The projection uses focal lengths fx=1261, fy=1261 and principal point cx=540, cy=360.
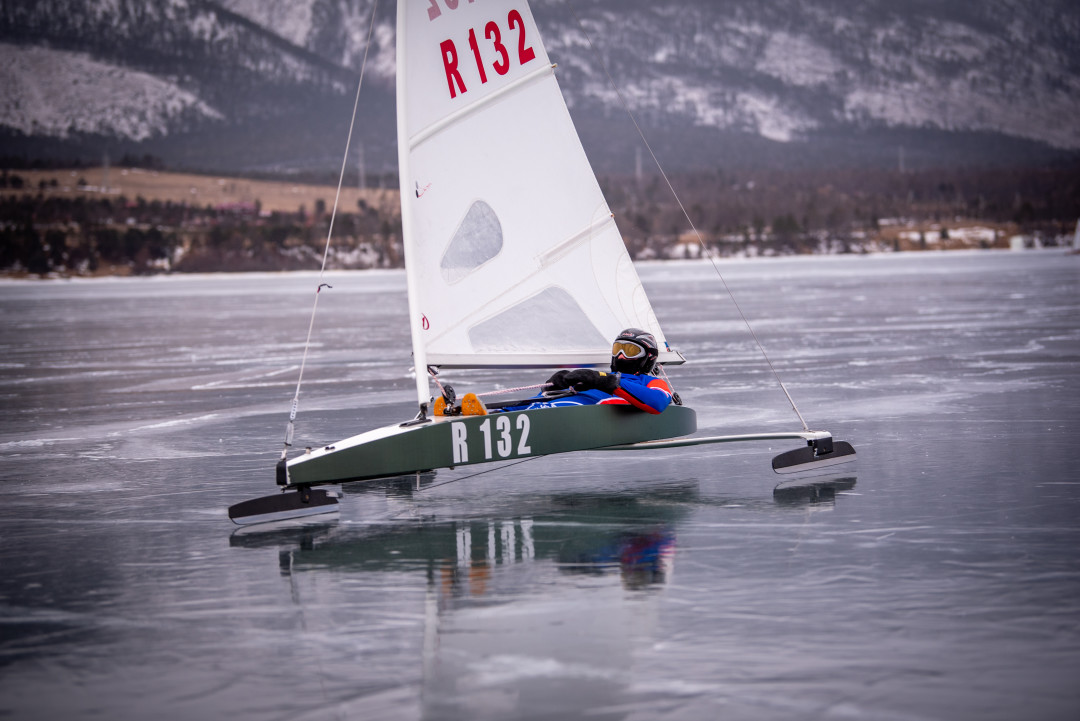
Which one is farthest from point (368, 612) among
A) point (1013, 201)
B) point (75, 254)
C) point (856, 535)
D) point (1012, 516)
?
point (1013, 201)

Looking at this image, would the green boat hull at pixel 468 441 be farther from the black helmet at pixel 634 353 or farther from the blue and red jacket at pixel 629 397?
the black helmet at pixel 634 353

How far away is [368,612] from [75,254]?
8779 cm

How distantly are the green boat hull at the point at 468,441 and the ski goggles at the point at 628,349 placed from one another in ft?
1.52

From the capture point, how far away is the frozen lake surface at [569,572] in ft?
15.1

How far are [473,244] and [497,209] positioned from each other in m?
0.33

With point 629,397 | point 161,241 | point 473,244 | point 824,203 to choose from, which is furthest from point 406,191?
point 824,203

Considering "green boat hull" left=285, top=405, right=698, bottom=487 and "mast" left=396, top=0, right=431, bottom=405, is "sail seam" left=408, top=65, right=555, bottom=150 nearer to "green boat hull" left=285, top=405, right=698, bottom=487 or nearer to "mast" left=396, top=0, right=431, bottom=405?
"mast" left=396, top=0, right=431, bottom=405

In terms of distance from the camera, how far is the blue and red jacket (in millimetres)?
8383

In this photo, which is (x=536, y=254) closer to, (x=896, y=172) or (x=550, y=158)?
(x=550, y=158)

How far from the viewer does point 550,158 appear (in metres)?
9.31

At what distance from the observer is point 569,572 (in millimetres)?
6230

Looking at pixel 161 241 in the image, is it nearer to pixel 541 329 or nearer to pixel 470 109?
pixel 541 329

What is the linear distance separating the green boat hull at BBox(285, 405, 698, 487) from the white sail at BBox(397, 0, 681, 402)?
1.33ft

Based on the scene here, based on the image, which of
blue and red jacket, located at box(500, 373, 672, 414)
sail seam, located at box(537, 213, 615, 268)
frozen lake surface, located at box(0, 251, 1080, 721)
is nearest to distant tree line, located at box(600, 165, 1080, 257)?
frozen lake surface, located at box(0, 251, 1080, 721)
